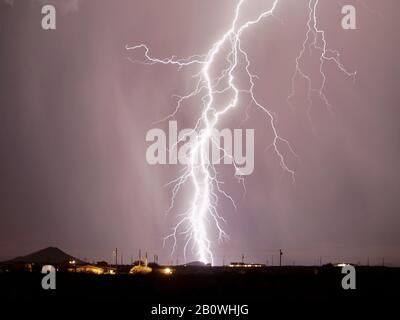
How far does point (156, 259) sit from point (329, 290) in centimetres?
5929

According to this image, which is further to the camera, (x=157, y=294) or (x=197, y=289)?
(x=197, y=289)

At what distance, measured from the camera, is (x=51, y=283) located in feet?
113

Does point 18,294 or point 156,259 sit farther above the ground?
point 18,294
